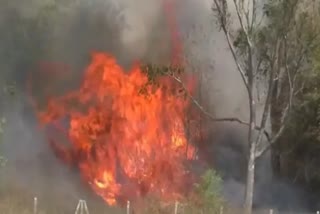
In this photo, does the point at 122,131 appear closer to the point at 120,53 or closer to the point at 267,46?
the point at 120,53

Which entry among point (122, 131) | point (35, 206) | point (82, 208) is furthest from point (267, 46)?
Answer: point (35, 206)

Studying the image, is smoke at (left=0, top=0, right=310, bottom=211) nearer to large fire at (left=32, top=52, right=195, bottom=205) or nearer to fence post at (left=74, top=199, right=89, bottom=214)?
large fire at (left=32, top=52, right=195, bottom=205)

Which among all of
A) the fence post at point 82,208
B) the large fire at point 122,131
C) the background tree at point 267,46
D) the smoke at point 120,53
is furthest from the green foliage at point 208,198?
the smoke at point 120,53

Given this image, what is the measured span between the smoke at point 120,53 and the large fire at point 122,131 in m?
0.95

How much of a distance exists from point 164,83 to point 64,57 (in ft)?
16.6

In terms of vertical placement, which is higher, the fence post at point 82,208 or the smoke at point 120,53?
the smoke at point 120,53

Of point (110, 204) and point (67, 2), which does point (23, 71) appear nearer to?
point (67, 2)

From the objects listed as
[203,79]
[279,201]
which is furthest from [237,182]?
[203,79]

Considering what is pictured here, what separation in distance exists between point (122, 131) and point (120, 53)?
3.63 m

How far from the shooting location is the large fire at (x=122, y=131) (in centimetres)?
2541

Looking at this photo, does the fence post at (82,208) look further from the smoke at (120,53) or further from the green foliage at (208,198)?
the smoke at (120,53)

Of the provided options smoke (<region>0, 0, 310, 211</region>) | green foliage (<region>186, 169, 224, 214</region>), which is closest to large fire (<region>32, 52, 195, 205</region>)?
smoke (<region>0, 0, 310, 211</region>)

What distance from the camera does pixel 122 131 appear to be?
26.2 m

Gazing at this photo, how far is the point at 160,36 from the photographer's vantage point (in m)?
28.8
